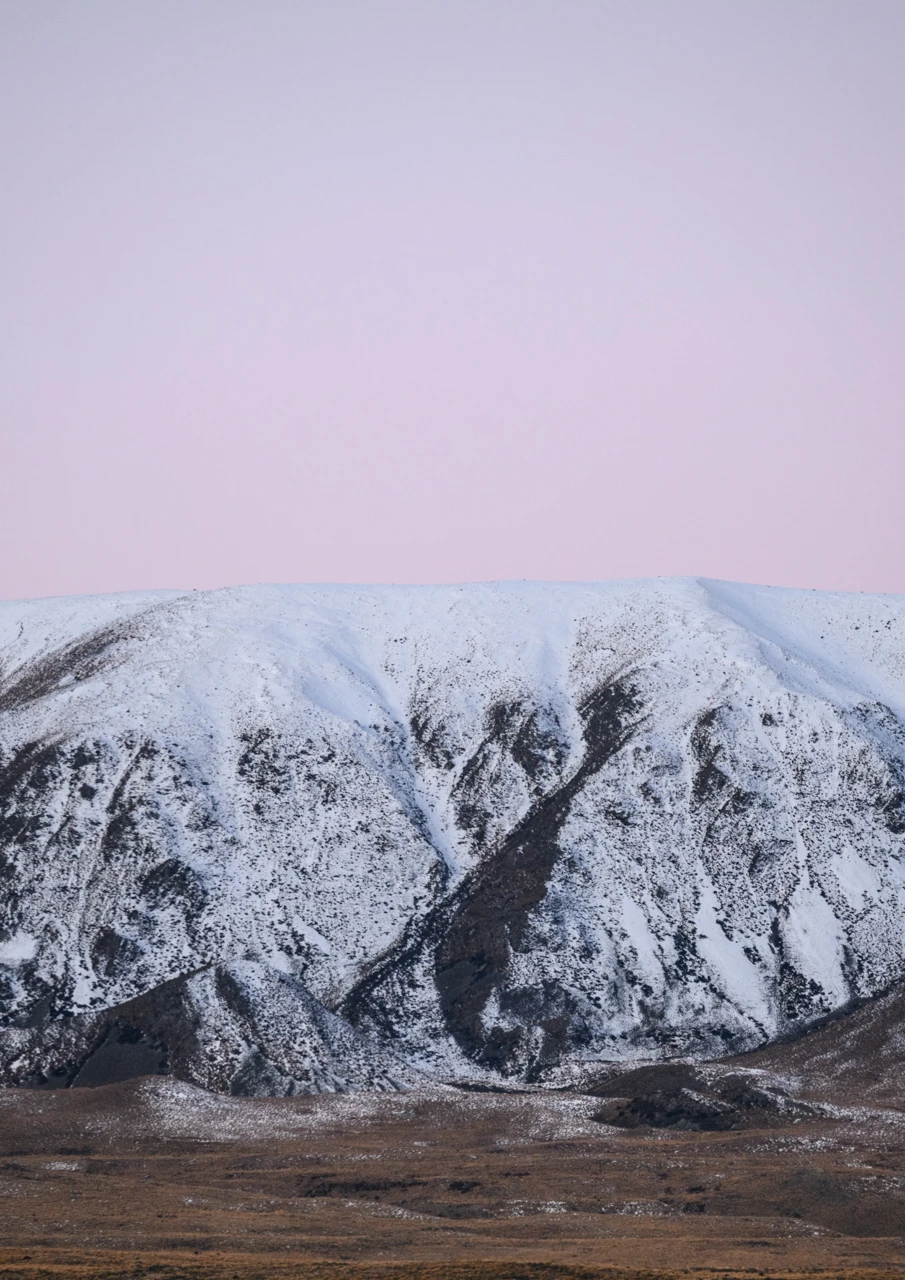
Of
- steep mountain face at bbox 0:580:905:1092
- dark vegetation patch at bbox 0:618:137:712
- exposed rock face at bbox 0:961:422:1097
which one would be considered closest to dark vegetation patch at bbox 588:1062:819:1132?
steep mountain face at bbox 0:580:905:1092

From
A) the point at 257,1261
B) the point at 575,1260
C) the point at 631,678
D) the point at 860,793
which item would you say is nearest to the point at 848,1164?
the point at 575,1260

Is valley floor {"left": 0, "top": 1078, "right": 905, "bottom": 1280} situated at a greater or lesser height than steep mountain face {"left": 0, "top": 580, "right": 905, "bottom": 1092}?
lesser

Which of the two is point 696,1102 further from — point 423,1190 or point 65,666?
point 65,666

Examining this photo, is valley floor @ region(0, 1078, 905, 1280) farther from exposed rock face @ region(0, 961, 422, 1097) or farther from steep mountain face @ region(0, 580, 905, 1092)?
steep mountain face @ region(0, 580, 905, 1092)

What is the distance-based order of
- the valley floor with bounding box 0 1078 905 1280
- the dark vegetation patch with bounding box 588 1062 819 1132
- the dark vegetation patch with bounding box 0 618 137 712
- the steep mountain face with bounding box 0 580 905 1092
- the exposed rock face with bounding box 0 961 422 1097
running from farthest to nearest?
the dark vegetation patch with bounding box 0 618 137 712 → the steep mountain face with bounding box 0 580 905 1092 → the exposed rock face with bounding box 0 961 422 1097 → the dark vegetation patch with bounding box 588 1062 819 1132 → the valley floor with bounding box 0 1078 905 1280

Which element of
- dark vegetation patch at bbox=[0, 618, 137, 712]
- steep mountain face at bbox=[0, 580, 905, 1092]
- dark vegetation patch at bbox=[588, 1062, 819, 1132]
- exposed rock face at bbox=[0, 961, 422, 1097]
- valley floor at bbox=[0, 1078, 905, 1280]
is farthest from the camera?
dark vegetation patch at bbox=[0, 618, 137, 712]

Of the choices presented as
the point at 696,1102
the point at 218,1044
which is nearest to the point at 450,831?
the point at 218,1044

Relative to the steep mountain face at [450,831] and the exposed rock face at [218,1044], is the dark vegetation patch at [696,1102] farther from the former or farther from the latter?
the exposed rock face at [218,1044]
